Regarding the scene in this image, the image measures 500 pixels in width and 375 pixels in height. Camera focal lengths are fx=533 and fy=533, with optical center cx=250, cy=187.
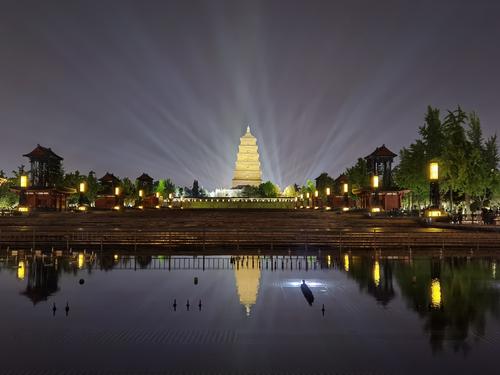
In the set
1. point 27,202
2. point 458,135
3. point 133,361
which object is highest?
point 458,135

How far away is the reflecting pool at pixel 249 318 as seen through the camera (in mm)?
11383

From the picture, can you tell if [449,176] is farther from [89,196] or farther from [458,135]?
[89,196]

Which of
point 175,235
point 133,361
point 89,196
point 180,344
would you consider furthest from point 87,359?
point 89,196

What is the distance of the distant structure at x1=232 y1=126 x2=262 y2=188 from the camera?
542 ft

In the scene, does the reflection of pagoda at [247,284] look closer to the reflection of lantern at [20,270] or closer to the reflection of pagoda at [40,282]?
the reflection of pagoda at [40,282]

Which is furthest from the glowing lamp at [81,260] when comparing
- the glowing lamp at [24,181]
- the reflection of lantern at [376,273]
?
the glowing lamp at [24,181]

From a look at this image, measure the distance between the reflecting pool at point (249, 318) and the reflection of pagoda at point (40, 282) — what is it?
5 cm

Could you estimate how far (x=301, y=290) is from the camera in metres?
19.2

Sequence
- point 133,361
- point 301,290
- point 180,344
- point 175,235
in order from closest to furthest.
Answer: point 133,361 < point 180,344 < point 301,290 < point 175,235

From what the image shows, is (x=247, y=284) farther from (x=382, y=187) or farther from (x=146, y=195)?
(x=146, y=195)

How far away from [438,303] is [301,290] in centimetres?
471

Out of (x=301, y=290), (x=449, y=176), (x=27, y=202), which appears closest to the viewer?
(x=301, y=290)

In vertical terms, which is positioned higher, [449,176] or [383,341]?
[449,176]

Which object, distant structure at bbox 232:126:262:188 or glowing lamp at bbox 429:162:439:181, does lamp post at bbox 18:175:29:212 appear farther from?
distant structure at bbox 232:126:262:188
